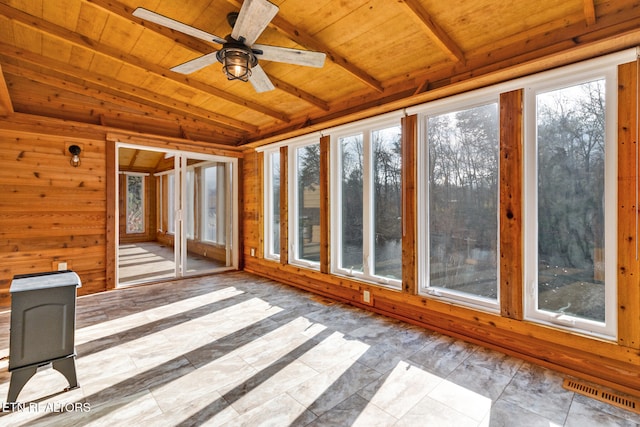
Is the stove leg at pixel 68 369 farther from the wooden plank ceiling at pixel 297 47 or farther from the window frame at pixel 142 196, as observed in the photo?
the window frame at pixel 142 196

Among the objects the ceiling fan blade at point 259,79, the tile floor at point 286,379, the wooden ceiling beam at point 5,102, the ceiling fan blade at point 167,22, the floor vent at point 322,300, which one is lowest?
the tile floor at point 286,379

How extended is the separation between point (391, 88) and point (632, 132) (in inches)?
81.1

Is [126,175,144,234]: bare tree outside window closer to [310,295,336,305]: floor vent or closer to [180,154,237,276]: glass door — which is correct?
[180,154,237,276]: glass door

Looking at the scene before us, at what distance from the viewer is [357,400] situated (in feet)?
6.54

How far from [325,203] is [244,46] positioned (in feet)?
7.80

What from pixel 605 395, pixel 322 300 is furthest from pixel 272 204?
pixel 605 395

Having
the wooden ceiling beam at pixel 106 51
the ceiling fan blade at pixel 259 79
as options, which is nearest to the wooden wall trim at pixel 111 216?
the wooden ceiling beam at pixel 106 51

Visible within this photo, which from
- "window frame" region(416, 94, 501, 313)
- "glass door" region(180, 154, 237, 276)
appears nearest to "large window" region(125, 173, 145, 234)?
"glass door" region(180, 154, 237, 276)

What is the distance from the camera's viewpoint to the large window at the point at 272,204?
209 inches

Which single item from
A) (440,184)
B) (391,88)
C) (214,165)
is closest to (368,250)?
(440,184)

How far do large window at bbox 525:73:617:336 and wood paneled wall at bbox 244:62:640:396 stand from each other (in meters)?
0.07

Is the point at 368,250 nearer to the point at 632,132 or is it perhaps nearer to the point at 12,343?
the point at 632,132

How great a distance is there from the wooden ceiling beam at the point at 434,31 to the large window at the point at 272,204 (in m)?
3.27

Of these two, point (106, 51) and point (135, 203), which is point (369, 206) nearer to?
point (106, 51)
